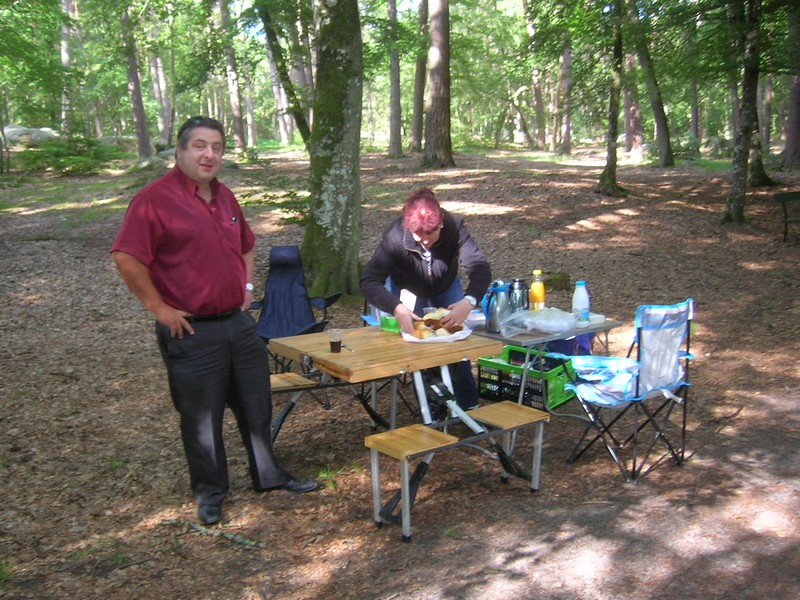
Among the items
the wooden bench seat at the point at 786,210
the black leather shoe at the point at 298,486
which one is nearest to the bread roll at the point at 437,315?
the black leather shoe at the point at 298,486

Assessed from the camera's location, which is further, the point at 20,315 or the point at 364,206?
the point at 364,206

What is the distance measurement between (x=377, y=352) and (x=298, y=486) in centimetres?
80

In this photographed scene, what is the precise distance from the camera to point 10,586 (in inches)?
114

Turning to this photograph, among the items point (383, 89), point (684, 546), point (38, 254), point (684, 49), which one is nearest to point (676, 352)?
point (684, 546)

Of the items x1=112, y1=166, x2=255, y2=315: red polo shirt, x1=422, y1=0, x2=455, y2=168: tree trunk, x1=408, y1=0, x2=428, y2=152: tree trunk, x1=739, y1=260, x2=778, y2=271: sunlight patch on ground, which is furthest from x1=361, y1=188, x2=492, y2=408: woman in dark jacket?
x1=408, y1=0, x2=428, y2=152: tree trunk

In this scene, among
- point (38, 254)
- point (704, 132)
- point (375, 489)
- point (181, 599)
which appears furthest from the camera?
point (704, 132)

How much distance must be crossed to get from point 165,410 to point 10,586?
2.12 metres

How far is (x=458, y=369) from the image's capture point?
458cm

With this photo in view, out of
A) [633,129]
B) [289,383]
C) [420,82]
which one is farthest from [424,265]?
[633,129]

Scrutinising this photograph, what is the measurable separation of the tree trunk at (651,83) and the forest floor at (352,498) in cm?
523

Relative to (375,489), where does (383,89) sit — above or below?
above

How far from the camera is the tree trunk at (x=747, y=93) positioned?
398 inches

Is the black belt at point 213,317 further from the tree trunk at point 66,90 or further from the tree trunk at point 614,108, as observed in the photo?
the tree trunk at point 66,90

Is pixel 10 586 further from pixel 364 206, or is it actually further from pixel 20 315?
pixel 364 206
